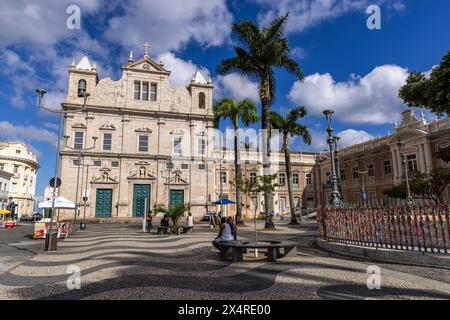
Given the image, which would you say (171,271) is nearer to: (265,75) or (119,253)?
(119,253)

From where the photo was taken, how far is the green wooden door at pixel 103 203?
32031 millimetres

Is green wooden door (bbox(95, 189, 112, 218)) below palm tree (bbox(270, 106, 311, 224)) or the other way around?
below

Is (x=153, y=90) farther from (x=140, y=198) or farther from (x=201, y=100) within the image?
(x=140, y=198)

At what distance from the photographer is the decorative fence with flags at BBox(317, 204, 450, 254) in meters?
7.91

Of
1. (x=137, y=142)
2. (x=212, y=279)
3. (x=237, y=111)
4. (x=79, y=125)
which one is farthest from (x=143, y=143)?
(x=212, y=279)

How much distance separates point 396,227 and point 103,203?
97.6 ft

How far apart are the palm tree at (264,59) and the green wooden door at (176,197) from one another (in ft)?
53.9

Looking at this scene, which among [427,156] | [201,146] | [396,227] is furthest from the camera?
[201,146]

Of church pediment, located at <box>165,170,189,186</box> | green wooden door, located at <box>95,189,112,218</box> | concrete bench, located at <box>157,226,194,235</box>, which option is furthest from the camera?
church pediment, located at <box>165,170,189,186</box>

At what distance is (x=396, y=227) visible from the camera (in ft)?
28.6

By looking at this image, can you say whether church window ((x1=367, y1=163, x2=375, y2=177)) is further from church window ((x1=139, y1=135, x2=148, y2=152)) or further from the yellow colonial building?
the yellow colonial building

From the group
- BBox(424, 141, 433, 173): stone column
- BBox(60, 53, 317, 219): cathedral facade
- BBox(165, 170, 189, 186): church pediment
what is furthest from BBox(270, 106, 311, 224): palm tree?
BBox(424, 141, 433, 173): stone column

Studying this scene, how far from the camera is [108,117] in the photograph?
111ft

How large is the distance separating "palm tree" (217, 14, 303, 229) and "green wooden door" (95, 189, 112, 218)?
64.0 ft
